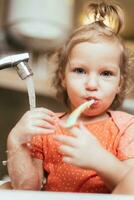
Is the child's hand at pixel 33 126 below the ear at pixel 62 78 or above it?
below

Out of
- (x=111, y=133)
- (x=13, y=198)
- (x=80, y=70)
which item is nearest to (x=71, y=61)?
(x=80, y=70)

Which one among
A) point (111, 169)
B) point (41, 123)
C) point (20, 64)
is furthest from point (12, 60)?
point (111, 169)

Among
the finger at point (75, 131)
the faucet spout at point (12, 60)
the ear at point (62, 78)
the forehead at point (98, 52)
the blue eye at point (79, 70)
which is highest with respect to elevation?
the forehead at point (98, 52)

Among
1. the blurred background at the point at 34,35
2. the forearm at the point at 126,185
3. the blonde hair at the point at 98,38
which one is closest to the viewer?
the forearm at the point at 126,185

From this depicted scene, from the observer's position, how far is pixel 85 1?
85 cm

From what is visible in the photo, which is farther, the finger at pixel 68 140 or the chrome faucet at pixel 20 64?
the chrome faucet at pixel 20 64

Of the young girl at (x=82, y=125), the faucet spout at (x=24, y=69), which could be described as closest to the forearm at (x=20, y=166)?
the young girl at (x=82, y=125)

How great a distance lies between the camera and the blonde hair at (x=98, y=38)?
66 centimetres

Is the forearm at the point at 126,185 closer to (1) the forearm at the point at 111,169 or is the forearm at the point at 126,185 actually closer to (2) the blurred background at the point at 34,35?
(1) the forearm at the point at 111,169

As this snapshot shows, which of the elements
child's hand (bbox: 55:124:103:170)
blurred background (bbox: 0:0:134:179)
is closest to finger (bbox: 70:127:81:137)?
child's hand (bbox: 55:124:103:170)

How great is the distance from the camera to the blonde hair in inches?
25.8

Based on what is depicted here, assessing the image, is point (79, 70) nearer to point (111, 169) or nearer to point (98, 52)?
point (98, 52)

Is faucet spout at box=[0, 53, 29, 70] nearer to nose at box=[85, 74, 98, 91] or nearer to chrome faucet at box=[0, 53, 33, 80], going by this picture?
chrome faucet at box=[0, 53, 33, 80]

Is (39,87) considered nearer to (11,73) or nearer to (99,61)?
(11,73)
